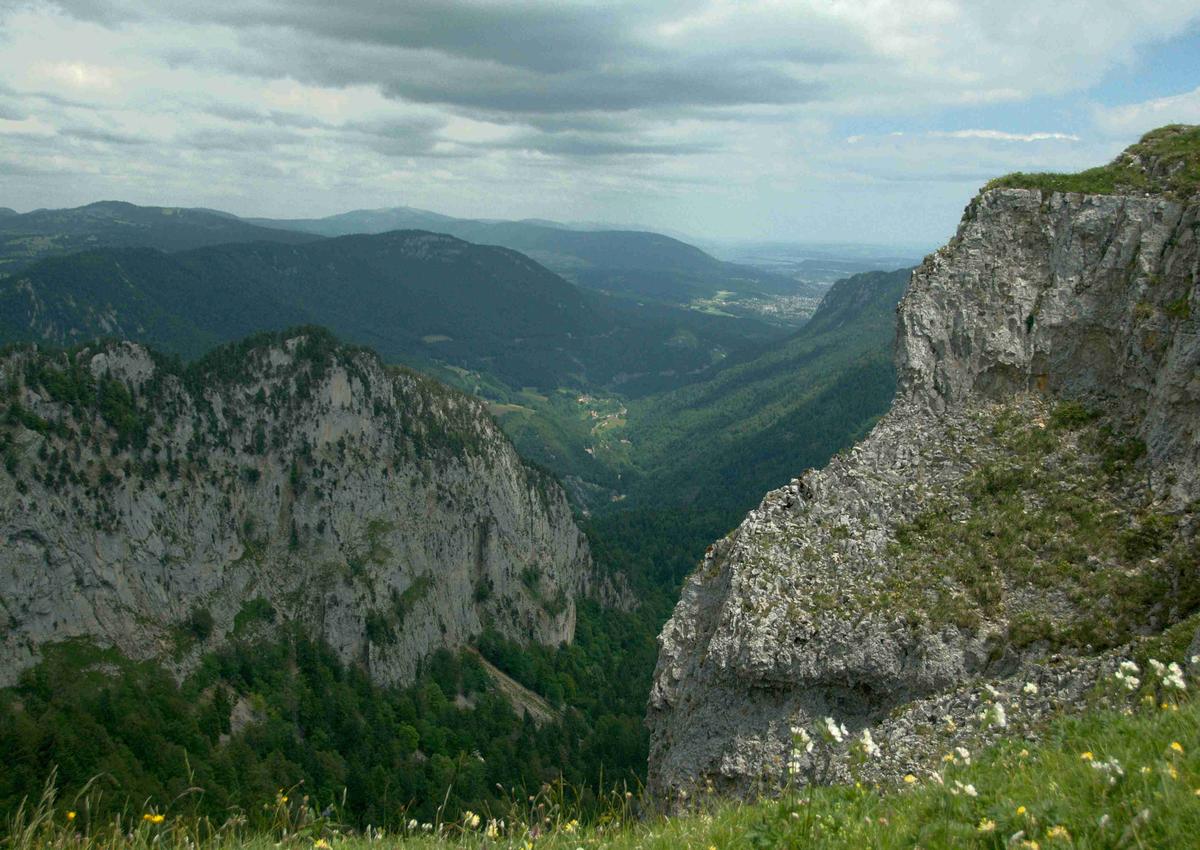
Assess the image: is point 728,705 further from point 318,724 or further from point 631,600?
point 631,600

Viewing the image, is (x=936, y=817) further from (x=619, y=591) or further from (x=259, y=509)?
(x=619, y=591)

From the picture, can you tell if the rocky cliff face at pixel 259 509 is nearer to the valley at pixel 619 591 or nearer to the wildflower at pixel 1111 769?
the valley at pixel 619 591

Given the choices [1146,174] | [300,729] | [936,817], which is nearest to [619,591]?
[300,729]

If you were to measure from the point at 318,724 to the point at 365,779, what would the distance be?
14.6 m

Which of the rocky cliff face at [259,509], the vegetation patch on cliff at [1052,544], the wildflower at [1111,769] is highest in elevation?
the wildflower at [1111,769]

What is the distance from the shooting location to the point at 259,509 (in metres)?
103

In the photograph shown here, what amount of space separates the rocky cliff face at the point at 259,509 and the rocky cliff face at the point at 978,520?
7564 cm

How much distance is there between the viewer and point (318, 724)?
87.6 meters

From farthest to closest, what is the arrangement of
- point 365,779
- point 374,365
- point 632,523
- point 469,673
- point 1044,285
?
point 632,523
point 374,365
point 469,673
point 365,779
point 1044,285

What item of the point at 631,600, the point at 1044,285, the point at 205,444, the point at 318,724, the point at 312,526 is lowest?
the point at 631,600

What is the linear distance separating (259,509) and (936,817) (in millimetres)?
108202

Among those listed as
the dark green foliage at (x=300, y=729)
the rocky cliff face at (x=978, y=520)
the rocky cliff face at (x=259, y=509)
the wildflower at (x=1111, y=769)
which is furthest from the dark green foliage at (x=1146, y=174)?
the rocky cliff face at (x=259, y=509)

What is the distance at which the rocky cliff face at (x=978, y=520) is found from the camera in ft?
66.0

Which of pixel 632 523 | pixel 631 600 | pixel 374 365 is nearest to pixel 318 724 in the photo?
pixel 374 365
